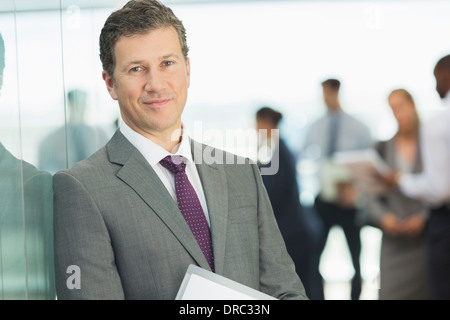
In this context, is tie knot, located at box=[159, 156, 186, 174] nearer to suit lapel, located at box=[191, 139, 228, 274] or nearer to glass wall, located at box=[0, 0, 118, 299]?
suit lapel, located at box=[191, 139, 228, 274]

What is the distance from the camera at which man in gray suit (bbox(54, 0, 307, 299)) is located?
40.3 inches

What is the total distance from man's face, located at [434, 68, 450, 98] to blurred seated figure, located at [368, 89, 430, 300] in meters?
0.40

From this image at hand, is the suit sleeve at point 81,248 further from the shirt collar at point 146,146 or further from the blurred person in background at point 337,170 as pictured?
the blurred person in background at point 337,170

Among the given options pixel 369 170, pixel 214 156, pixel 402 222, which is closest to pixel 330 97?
pixel 369 170

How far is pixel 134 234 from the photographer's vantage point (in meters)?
1.05

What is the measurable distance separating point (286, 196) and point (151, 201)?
1.62 metres

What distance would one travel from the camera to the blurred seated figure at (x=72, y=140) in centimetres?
124

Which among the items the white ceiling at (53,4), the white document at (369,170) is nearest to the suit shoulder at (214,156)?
the white ceiling at (53,4)

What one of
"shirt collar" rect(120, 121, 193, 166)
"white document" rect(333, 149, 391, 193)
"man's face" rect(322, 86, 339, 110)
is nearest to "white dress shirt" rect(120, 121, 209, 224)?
"shirt collar" rect(120, 121, 193, 166)

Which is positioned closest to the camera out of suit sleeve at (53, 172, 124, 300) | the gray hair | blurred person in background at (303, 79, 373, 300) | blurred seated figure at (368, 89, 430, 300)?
suit sleeve at (53, 172, 124, 300)

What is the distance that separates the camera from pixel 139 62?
112 centimetres

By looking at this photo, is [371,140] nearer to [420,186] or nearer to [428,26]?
[420,186]

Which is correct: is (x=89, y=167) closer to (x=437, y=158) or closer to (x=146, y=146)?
(x=146, y=146)

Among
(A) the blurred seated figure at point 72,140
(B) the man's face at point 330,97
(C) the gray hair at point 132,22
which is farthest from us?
(B) the man's face at point 330,97
